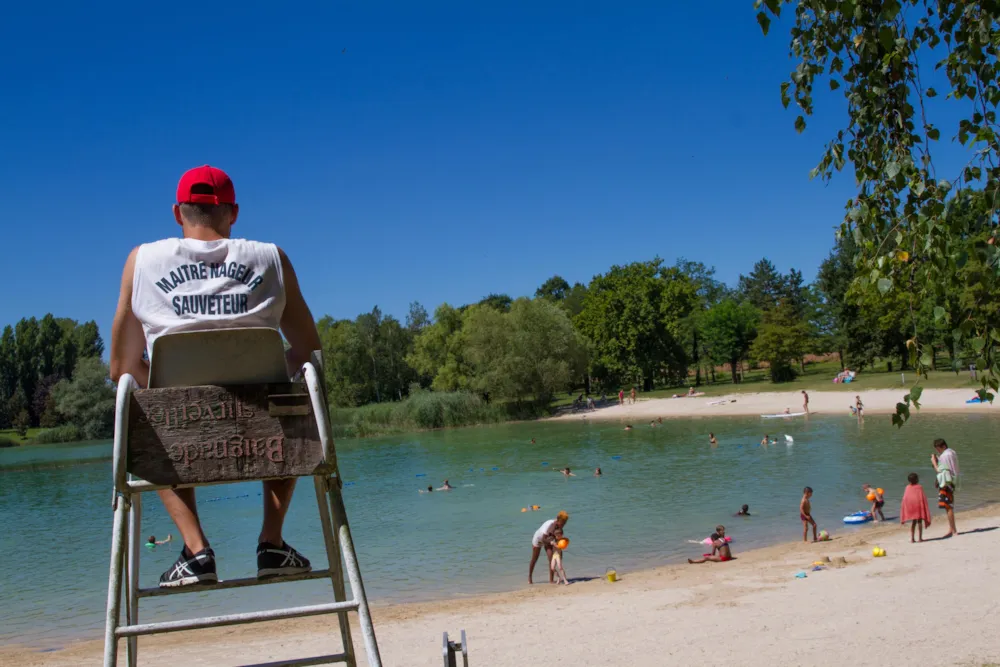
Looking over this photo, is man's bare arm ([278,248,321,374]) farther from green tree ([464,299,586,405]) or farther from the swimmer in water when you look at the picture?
green tree ([464,299,586,405])

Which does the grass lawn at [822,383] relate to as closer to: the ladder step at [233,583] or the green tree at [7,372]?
the ladder step at [233,583]

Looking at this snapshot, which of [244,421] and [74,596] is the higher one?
[244,421]

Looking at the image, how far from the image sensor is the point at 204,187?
10.1ft

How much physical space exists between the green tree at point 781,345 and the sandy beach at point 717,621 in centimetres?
5553

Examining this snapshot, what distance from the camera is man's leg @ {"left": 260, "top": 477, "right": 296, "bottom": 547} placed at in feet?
10.0

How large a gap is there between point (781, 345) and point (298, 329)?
72.4 meters

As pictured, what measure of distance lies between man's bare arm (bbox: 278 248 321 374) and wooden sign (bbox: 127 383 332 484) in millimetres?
452

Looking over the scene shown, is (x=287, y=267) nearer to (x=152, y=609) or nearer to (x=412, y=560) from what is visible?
(x=152, y=609)

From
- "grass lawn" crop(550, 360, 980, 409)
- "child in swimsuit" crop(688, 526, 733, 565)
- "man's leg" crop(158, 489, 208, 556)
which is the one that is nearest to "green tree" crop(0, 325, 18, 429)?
"grass lawn" crop(550, 360, 980, 409)

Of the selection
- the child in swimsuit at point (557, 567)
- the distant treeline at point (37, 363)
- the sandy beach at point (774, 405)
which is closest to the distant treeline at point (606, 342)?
the sandy beach at point (774, 405)

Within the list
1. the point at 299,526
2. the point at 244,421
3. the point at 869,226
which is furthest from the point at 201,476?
the point at 299,526

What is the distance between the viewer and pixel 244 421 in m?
2.63

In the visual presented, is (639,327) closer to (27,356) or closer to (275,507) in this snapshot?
(27,356)

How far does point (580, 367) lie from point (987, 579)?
196 feet
